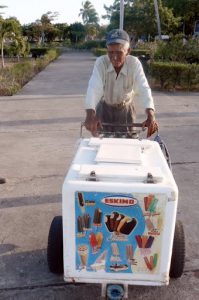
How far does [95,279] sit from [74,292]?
1.65 ft

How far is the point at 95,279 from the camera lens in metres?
2.31

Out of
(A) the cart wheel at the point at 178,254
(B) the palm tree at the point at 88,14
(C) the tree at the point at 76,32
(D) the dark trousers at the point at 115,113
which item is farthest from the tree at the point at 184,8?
(B) the palm tree at the point at 88,14

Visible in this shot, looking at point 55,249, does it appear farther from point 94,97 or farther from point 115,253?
point 94,97

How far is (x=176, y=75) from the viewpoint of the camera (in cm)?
1245

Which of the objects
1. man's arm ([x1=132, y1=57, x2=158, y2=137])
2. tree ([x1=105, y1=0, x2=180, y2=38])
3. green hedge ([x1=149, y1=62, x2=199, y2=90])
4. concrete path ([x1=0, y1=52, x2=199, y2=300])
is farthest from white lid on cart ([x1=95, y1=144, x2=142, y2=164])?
tree ([x1=105, y1=0, x2=180, y2=38])

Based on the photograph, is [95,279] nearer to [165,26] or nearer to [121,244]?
[121,244]

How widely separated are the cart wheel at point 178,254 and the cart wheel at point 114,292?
551 millimetres

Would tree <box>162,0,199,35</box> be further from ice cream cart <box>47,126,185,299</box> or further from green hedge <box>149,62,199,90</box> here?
ice cream cart <box>47,126,185,299</box>

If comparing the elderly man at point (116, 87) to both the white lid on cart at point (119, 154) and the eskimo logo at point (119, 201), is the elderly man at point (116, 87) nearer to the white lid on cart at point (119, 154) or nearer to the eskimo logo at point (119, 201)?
the white lid on cart at point (119, 154)

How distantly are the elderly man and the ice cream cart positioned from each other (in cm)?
89

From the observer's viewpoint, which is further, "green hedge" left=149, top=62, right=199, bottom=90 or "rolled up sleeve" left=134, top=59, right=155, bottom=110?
"green hedge" left=149, top=62, right=199, bottom=90

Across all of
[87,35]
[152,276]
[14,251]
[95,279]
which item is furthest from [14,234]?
[87,35]

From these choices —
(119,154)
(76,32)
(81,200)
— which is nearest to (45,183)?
(119,154)

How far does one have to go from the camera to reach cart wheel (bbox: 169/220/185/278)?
8.78ft
